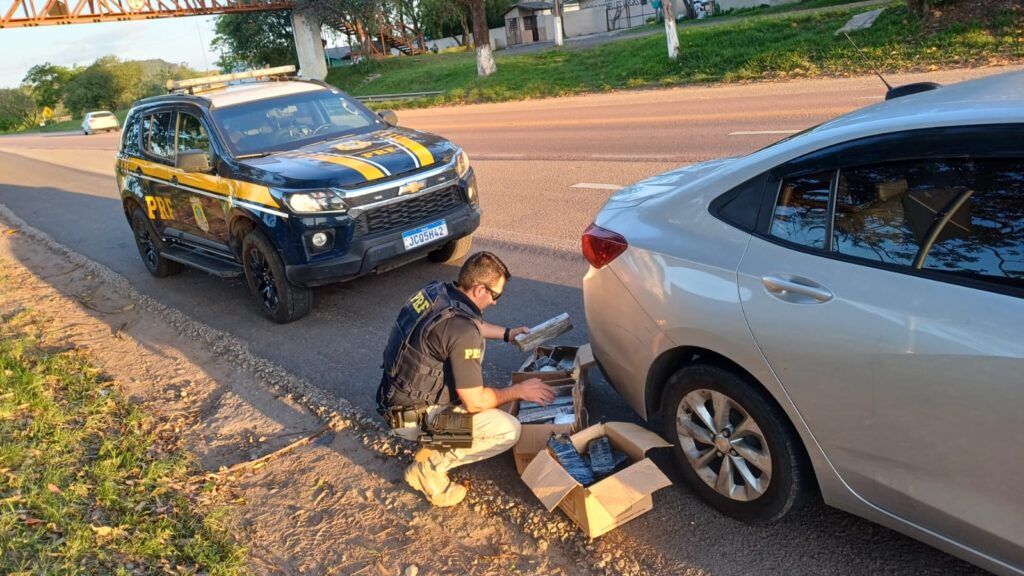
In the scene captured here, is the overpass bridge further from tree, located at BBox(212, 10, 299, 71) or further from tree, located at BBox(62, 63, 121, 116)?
tree, located at BBox(62, 63, 121, 116)

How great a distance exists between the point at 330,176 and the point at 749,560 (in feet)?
13.4

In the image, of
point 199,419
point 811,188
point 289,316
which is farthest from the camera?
point 289,316

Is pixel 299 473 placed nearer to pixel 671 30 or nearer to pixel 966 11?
pixel 966 11

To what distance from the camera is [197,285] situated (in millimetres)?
7957

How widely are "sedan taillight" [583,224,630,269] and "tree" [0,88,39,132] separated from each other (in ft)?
282

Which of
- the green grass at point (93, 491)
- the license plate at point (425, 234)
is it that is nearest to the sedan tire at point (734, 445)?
the green grass at point (93, 491)

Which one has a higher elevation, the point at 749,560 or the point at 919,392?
the point at 919,392

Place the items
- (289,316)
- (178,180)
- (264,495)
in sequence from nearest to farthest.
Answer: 1. (264,495)
2. (289,316)
3. (178,180)

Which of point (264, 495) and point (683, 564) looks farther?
point (264, 495)

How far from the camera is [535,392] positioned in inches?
145

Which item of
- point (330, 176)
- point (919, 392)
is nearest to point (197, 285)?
point (330, 176)

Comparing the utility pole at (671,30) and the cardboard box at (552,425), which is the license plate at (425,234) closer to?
the cardboard box at (552,425)

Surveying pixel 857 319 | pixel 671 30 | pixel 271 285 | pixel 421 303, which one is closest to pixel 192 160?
pixel 271 285

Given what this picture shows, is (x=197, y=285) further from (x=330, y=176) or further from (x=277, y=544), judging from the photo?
(x=277, y=544)
